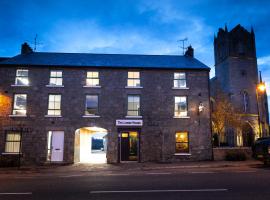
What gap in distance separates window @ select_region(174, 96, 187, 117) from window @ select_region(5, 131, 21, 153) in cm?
1486

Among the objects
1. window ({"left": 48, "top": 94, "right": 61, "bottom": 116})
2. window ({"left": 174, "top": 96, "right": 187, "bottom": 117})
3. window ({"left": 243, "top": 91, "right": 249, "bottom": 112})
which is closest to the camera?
window ({"left": 48, "top": 94, "right": 61, "bottom": 116})

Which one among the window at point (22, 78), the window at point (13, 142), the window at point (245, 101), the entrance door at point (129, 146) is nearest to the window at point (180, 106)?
the entrance door at point (129, 146)

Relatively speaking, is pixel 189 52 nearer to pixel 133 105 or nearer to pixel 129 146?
pixel 133 105

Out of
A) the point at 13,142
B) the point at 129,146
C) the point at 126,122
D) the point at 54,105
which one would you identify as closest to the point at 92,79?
the point at 54,105

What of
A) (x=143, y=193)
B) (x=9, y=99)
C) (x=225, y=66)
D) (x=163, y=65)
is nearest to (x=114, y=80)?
(x=163, y=65)

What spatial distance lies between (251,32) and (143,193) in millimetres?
44499

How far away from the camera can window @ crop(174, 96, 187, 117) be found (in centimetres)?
2288

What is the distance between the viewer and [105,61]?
24375 millimetres

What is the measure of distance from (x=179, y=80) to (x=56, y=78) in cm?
1217

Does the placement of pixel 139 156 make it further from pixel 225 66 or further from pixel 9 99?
pixel 225 66

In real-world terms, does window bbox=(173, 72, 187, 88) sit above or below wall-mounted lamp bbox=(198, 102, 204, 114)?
above

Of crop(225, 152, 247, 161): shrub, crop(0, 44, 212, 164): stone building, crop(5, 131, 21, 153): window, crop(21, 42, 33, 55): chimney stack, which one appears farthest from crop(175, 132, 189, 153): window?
crop(21, 42, 33, 55): chimney stack

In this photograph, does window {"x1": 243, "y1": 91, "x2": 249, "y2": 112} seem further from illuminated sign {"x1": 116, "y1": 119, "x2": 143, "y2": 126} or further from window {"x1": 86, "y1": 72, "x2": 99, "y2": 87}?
window {"x1": 86, "y1": 72, "x2": 99, "y2": 87}

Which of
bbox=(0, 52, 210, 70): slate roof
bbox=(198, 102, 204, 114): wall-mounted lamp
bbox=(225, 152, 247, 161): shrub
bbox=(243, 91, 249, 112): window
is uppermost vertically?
bbox=(0, 52, 210, 70): slate roof
